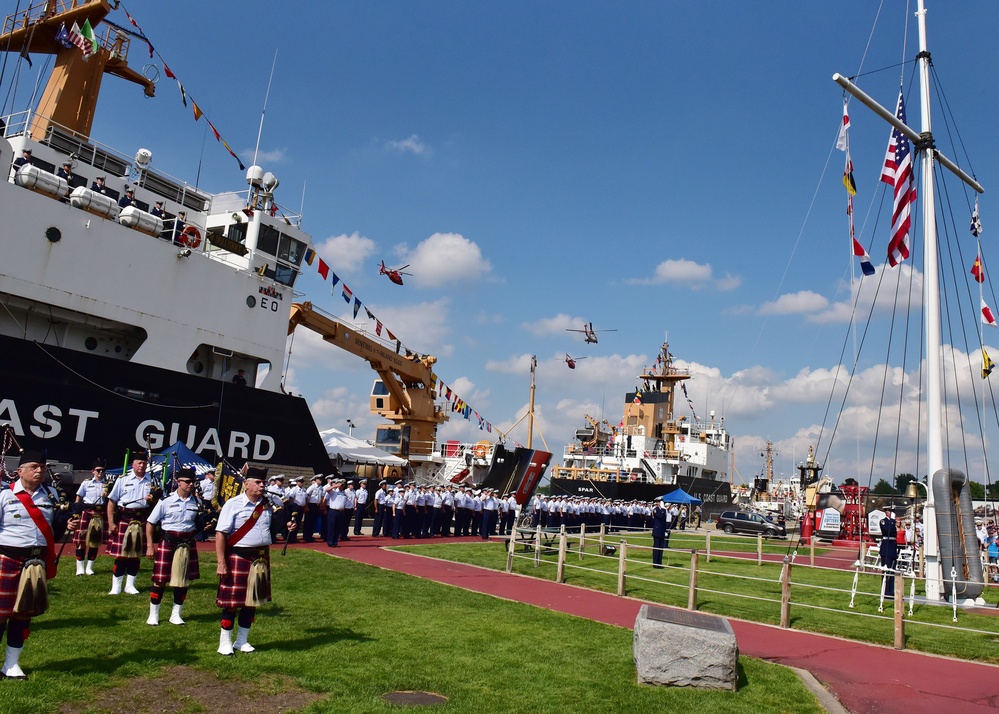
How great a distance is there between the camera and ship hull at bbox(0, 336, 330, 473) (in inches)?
526

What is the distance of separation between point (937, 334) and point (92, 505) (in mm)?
14687

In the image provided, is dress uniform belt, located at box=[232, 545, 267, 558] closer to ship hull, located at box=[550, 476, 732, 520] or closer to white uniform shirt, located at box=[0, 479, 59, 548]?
white uniform shirt, located at box=[0, 479, 59, 548]

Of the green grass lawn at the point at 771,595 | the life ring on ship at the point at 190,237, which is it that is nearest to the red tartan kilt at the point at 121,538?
the green grass lawn at the point at 771,595

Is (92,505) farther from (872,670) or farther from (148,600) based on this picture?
(872,670)

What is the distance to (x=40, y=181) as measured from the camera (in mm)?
13867

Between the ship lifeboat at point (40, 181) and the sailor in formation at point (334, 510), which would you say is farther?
the sailor in formation at point (334, 510)

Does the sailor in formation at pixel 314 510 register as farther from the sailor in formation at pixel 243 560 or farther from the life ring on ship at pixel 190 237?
the sailor in formation at pixel 243 560

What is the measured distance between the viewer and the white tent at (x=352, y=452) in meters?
24.2

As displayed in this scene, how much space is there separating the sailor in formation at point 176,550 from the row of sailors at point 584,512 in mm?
18479

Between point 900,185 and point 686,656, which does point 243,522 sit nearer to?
point 686,656

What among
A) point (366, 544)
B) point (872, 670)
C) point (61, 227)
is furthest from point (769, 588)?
point (61, 227)

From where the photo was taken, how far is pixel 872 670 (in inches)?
289

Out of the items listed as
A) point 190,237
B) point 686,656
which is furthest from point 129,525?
point 190,237

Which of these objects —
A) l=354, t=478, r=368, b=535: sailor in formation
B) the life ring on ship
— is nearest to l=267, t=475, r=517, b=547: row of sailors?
l=354, t=478, r=368, b=535: sailor in formation
